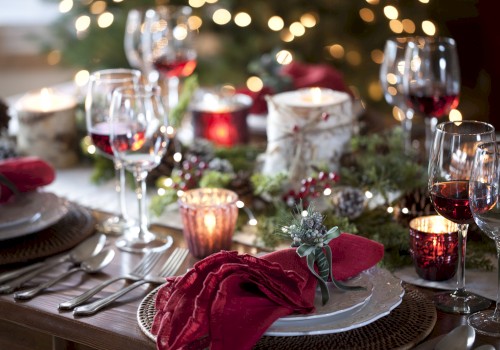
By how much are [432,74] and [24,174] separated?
0.75 metres

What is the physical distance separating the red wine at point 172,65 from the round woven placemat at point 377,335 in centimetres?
96

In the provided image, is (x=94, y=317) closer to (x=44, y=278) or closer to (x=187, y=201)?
(x=44, y=278)

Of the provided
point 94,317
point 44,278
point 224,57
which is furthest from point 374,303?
point 224,57

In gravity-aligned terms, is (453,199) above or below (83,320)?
above

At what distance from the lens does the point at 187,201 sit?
127 centimetres

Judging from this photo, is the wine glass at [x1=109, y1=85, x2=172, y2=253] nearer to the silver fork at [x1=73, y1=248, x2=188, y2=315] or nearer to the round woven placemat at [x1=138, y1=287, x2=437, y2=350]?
the silver fork at [x1=73, y1=248, x2=188, y2=315]

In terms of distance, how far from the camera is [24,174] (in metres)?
1.36

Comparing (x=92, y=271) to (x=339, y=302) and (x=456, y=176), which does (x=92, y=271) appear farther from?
(x=456, y=176)

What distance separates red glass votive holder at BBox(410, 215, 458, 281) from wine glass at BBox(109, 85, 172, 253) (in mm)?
406

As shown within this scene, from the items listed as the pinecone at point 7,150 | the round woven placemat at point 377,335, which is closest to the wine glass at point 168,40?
the pinecone at point 7,150

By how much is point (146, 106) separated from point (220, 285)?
47cm

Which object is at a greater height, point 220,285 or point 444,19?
point 444,19

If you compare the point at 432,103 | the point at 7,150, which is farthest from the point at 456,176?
the point at 7,150

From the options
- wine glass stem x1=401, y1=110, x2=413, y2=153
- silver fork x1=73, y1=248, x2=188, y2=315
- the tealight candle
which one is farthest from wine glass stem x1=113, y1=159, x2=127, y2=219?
wine glass stem x1=401, y1=110, x2=413, y2=153
